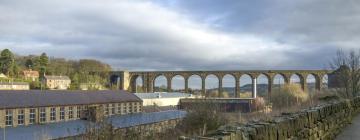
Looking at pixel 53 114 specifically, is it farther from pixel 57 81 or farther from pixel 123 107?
pixel 57 81

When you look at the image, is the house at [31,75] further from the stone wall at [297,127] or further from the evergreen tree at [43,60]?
the stone wall at [297,127]

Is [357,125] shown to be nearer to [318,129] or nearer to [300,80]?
[318,129]

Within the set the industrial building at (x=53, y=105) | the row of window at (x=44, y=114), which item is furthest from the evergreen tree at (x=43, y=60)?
the row of window at (x=44, y=114)

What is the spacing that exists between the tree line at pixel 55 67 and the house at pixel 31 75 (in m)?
1.61

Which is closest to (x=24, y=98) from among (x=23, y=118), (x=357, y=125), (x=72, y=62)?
(x=23, y=118)

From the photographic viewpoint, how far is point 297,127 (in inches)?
324

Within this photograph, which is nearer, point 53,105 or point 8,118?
point 8,118

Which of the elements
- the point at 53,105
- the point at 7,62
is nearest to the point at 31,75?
the point at 7,62

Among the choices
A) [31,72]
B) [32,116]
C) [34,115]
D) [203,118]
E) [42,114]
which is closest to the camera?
[203,118]

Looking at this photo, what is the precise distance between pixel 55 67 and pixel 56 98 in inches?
3025

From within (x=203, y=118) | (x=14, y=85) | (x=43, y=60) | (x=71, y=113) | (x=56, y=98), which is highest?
(x=43, y=60)

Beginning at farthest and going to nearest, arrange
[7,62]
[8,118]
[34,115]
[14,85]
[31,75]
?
[7,62]
[31,75]
[14,85]
[34,115]
[8,118]

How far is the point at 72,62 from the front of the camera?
143m

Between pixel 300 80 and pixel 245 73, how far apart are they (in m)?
14.4
